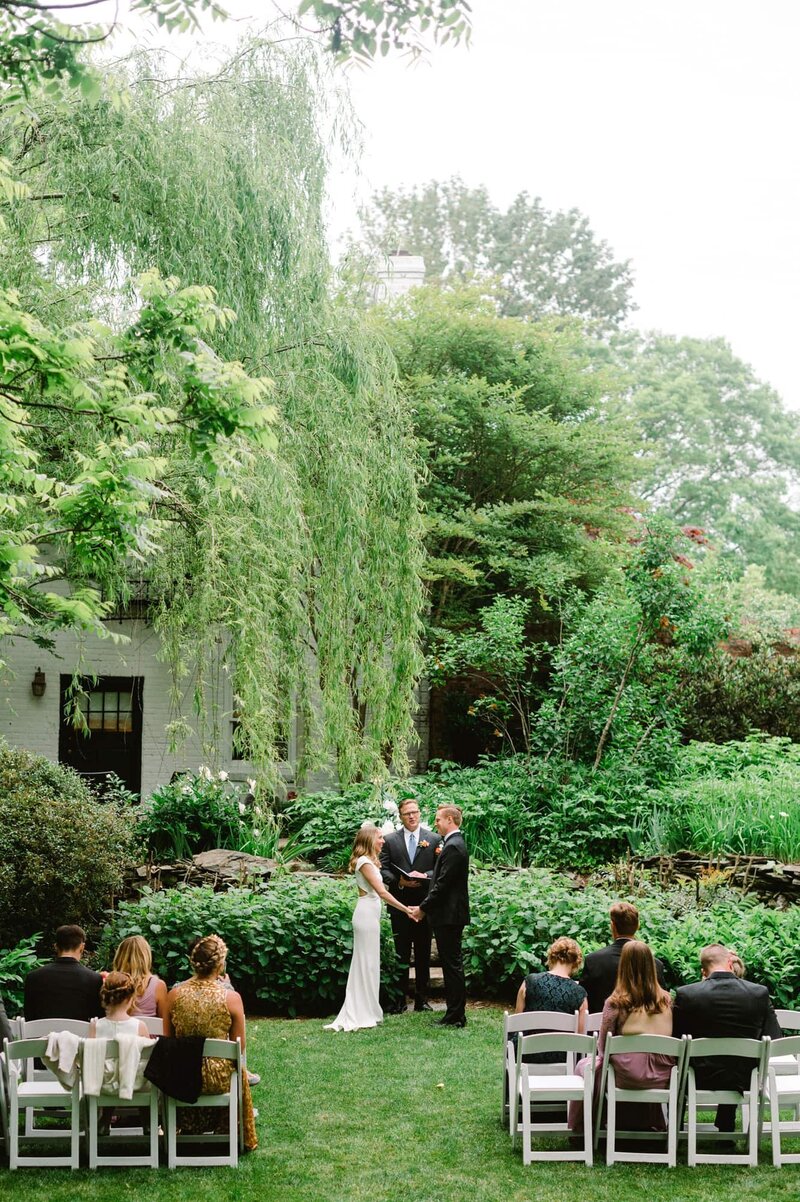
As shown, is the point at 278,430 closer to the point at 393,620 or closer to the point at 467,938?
the point at 393,620

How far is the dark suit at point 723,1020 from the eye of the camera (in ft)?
23.1

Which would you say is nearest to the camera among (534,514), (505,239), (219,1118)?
(219,1118)

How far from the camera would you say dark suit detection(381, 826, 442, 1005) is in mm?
11016

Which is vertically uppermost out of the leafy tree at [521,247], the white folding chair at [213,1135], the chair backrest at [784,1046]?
the leafy tree at [521,247]

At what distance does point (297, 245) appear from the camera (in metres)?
11.9

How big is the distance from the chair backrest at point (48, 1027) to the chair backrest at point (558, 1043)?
249cm

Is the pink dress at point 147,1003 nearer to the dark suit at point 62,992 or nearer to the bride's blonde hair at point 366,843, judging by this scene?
the dark suit at point 62,992

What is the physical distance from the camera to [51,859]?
1098 cm

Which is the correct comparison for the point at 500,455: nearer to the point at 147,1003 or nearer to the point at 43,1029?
the point at 147,1003

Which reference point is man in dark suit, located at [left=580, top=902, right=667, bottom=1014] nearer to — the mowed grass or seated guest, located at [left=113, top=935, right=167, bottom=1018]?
the mowed grass

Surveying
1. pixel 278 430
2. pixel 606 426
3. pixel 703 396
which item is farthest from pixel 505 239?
pixel 278 430

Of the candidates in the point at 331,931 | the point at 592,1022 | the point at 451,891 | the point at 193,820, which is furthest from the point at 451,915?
the point at 193,820

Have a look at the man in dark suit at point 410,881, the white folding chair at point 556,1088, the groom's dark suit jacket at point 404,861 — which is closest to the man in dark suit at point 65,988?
the white folding chair at point 556,1088

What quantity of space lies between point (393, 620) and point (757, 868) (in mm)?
4732
